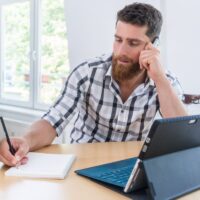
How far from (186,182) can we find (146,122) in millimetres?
718

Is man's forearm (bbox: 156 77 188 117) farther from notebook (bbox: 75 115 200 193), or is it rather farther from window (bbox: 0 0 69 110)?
window (bbox: 0 0 69 110)

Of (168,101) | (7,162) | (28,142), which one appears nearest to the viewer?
(7,162)

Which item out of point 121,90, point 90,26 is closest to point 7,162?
point 121,90

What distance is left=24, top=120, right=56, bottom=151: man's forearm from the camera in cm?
136

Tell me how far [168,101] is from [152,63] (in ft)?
0.67

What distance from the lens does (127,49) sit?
1633 mm

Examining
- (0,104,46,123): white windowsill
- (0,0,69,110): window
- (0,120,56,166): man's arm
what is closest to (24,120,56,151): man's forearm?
(0,120,56,166): man's arm

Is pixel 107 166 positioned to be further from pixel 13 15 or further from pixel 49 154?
pixel 13 15

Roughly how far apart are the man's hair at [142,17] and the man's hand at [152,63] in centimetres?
8

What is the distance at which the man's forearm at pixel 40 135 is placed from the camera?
1.36 metres

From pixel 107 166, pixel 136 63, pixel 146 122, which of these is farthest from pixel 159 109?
pixel 107 166

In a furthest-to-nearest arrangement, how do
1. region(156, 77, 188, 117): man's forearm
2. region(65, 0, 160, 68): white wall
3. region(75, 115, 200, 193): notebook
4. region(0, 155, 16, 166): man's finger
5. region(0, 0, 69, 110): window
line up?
region(0, 0, 69, 110): window < region(65, 0, 160, 68): white wall < region(156, 77, 188, 117): man's forearm < region(0, 155, 16, 166): man's finger < region(75, 115, 200, 193): notebook

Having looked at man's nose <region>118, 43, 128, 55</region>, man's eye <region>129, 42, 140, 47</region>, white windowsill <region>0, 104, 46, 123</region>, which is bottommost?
white windowsill <region>0, 104, 46, 123</region>

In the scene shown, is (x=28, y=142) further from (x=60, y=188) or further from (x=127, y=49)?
(x=127, y=49)
